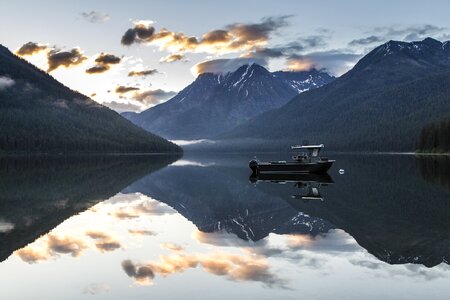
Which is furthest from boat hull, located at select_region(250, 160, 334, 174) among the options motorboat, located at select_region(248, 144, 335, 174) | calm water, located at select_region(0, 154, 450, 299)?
calm water, located at select_region(0, 154, 450, 299)

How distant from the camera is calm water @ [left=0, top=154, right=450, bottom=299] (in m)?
18.1

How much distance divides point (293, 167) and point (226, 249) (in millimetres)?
75891

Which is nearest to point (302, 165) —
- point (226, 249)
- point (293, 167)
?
point (293, 167)

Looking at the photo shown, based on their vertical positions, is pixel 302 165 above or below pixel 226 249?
above

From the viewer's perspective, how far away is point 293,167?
101 metres

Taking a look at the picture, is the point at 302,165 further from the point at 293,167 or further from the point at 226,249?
the point at 226,249

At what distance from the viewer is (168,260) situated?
75.0ft

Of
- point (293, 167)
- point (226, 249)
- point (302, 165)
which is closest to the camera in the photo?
point (226, 249)

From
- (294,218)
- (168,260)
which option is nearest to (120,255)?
(168,260)

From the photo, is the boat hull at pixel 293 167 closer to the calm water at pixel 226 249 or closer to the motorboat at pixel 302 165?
the motorboat at pixel 302 165

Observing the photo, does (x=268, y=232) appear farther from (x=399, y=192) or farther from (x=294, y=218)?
(x=399, y=192)

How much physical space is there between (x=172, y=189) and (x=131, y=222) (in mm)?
30877

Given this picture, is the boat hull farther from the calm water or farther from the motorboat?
the calm water

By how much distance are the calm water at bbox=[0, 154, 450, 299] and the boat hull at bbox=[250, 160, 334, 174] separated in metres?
49.0
